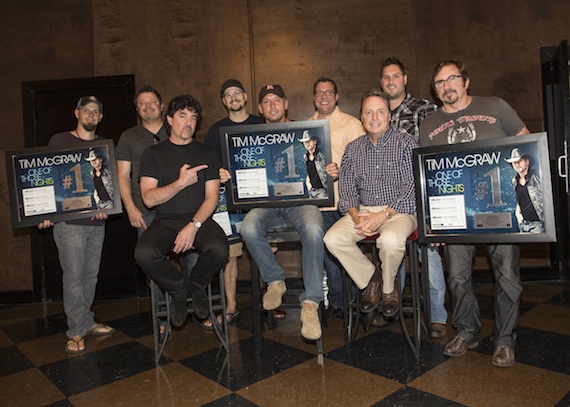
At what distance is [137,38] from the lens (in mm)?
4848

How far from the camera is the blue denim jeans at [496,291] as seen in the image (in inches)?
106

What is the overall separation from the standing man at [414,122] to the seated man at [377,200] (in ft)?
0.98

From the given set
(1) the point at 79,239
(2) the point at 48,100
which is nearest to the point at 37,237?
(2) the point at 48,100

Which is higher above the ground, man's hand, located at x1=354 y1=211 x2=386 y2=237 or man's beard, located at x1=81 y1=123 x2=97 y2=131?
man's beard, located at x1=81 y1=123 x2=97 y2=131

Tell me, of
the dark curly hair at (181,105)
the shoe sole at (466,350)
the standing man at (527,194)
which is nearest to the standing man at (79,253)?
the dark curly hair at (181,105)

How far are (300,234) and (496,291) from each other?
1.30 metres

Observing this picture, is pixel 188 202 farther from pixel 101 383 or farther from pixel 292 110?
pixel 292 110

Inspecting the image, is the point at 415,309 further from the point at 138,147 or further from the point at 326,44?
the point at 326,44

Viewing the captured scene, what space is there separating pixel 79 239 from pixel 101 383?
1.18 m

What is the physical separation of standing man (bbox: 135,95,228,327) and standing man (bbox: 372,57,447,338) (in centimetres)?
139

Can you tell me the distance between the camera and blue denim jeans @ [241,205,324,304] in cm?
293

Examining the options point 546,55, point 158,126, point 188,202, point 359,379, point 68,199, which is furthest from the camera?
point 546,55

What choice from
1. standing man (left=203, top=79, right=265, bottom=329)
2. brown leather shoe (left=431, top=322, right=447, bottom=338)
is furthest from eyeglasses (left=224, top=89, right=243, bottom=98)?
brown leather shoe (left=431, top=322, right=447, bottom=338)

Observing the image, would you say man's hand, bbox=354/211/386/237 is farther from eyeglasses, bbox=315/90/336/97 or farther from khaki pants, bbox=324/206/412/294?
eyeglasses, bbox=315/90/336/97
